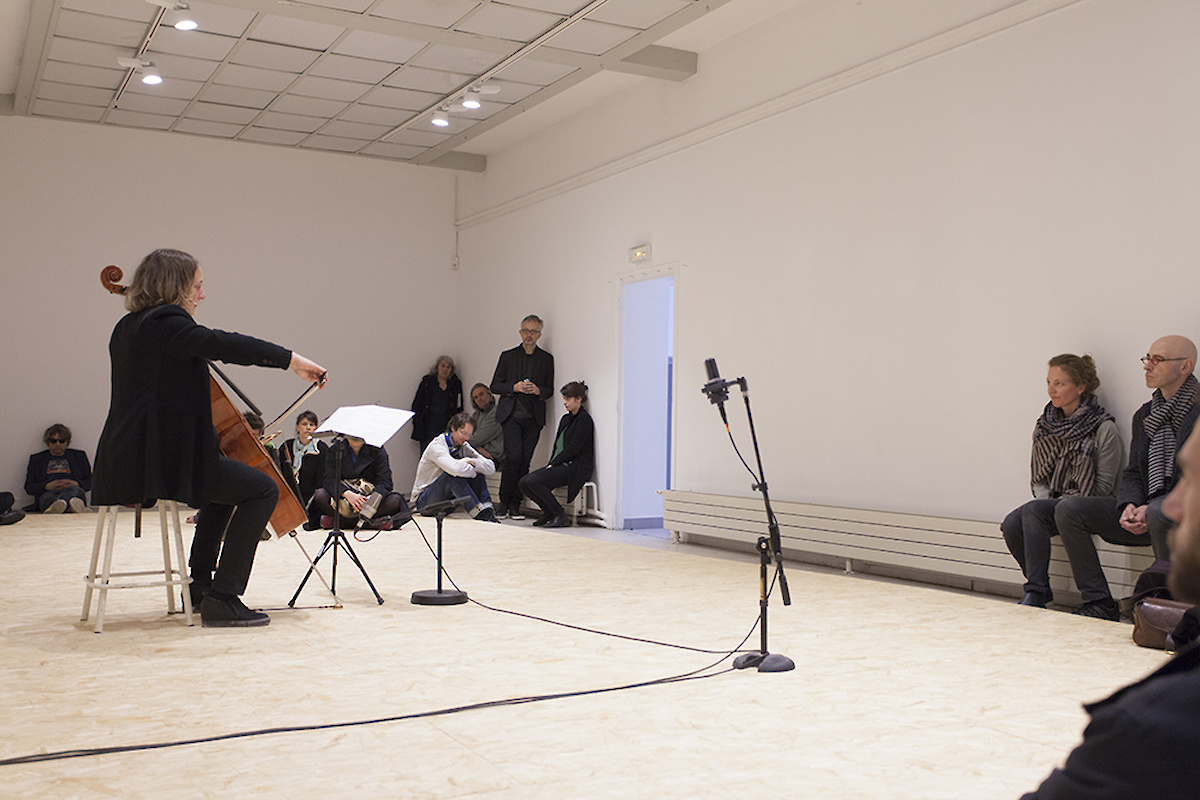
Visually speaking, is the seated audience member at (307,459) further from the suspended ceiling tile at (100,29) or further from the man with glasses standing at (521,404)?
the suspended ceiling tile at (100,29)

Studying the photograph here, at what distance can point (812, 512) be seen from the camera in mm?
6535

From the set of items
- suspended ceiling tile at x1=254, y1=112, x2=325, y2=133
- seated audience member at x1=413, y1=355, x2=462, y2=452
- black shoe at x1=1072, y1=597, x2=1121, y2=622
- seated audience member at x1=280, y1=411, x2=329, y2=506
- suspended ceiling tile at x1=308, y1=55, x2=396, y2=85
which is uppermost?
suspended ceiling tile at x1=254, y1=112, x2=325, y2=133

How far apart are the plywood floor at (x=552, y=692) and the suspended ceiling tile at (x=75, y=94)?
499 cm

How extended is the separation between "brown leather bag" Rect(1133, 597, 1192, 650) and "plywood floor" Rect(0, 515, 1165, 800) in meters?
0.09

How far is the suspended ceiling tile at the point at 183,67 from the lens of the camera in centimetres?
803

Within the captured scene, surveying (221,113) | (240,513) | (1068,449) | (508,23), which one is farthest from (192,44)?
(1068,449)

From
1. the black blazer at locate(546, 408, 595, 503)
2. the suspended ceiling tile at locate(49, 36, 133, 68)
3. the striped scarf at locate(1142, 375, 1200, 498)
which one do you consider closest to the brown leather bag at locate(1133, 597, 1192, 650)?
the striped scarf at locate(1142, 375, 1200, 498)

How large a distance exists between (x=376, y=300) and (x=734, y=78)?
5.22 m

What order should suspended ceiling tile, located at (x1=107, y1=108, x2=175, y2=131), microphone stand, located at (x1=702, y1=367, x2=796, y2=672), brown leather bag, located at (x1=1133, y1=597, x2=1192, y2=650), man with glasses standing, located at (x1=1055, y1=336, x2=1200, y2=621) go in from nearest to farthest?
microphone stand, located at (x1=702, y1=367, x2=796, y2=672) → brown leather bag, located at (x1=1133, y1=597, x2=1192, y2=650) → man with glasses standing, located at (x1=1055, y1=336, x2=1200, y2=621) → suspended ceiling tile, located at (x1=107, y1=108, x2=175, y2=131)

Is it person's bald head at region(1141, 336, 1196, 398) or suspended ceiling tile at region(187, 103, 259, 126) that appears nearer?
person's bald head at region(1141, 336, 1196, 398)

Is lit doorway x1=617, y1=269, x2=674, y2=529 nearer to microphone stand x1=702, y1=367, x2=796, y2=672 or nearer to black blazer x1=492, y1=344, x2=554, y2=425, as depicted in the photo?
black blazer x1=492, y1=344, x2=554, y2=425

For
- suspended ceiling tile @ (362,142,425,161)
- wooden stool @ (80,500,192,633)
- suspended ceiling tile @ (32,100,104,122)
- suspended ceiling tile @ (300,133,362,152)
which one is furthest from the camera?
suspended ceiling tile @ (362,142,425,161)

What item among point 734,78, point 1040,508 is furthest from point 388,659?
point 734,78

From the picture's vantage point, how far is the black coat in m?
3.94
